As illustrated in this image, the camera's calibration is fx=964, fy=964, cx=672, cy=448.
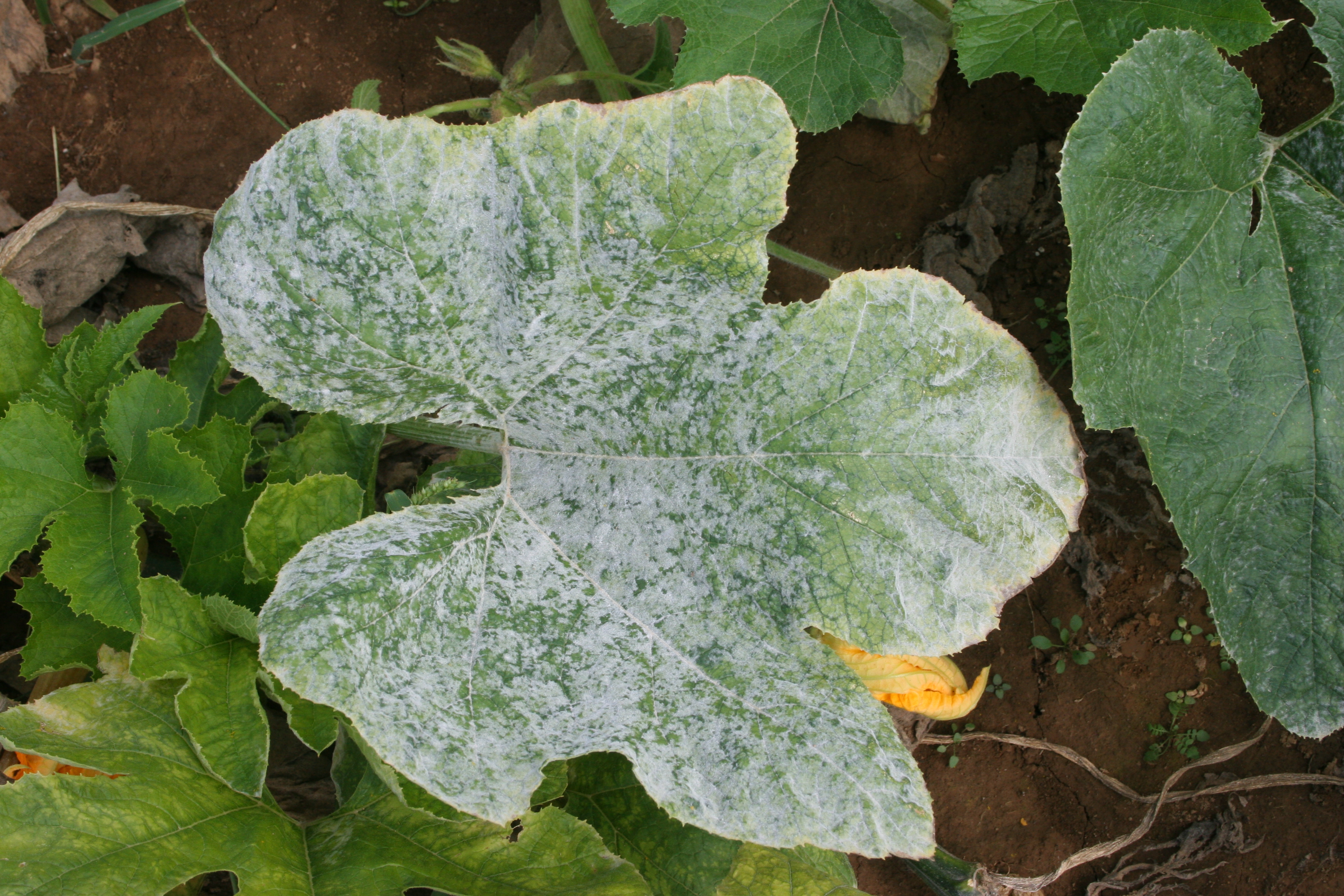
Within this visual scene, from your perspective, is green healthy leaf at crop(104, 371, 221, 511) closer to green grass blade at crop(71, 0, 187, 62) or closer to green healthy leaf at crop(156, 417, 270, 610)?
green healthy leaf at crop(156, 417, 270, 610)

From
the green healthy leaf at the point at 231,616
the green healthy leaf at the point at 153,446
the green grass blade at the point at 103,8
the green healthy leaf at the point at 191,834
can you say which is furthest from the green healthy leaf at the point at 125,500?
the green grass blade at the point at 103,8

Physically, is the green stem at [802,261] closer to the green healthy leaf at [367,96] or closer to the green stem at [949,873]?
the green healthy leaf at [367,96]

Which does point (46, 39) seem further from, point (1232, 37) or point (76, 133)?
point (1232, 37)

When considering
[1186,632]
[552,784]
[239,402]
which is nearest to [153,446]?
[239,402]

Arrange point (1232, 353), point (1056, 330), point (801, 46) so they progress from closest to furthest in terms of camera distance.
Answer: point (1232, 353) < point (801, 46) < point (1056, 330)

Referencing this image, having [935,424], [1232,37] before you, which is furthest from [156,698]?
[1232,37]

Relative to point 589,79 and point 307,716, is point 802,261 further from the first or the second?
point 307,716
